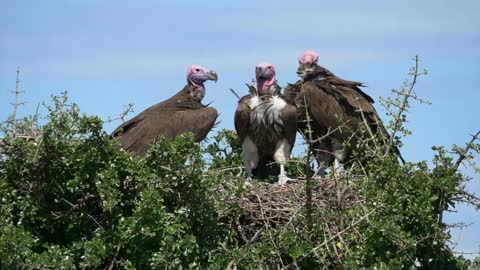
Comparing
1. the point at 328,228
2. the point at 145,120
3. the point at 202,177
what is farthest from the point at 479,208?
the point at 145,120

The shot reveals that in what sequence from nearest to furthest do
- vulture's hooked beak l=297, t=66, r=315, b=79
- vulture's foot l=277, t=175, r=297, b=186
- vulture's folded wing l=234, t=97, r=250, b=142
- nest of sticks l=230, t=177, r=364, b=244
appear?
nest of sticks l=230, t=177, r=364, b=244
vulture's foot l=277, t=175, r=297, b=186
vulture's folded wing l=234, t=97, r=250, b=142
vulture's hooked beak l=297, t=66, r=315, b=79

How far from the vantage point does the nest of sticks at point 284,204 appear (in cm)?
935

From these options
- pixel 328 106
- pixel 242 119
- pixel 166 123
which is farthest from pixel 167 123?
pixel 328 106

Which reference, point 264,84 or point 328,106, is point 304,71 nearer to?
point 328,106

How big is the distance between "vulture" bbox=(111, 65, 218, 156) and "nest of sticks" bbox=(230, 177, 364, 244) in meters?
1.66

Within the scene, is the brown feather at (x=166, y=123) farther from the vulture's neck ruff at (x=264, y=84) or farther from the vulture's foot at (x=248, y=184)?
the vulture's foot at (x=248, y=184)

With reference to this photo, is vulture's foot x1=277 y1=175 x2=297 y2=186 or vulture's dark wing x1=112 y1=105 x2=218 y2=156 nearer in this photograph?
vulture's foot x1=277 y1=175 x2=297 y2=186

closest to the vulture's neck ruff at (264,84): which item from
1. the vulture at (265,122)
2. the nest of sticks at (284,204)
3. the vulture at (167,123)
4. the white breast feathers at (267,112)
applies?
the vulture at (265,122)

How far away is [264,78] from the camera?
1169cm

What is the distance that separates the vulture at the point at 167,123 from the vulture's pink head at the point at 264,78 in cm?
74

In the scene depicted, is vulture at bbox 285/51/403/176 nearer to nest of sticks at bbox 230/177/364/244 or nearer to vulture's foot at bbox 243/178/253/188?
vulture's foot at bbox 243/178/253/188

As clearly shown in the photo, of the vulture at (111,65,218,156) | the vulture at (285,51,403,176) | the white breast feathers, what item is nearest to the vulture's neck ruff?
the white breast feathers

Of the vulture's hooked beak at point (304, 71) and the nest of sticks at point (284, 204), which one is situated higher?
the vulture's hooked beak at point (304, 71)

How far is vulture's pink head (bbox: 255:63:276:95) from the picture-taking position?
11.6 m
